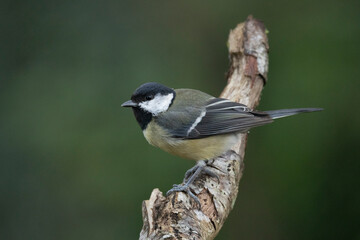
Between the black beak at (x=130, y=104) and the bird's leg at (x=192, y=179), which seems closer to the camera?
the bird's leg at (x=192, y=179)

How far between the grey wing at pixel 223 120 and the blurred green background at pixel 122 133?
0.93m

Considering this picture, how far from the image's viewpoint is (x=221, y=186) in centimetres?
246

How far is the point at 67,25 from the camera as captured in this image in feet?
12.7

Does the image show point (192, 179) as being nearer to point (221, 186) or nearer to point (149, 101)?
point (221, 186)

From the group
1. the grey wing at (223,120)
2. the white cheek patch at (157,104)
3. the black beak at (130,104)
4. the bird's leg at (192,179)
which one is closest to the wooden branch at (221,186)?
the bird's leg at (192,179)

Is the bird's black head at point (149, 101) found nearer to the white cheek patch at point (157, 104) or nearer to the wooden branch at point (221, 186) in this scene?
the white cheek patch at point (157, 104)

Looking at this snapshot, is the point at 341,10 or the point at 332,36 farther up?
the point at 341,10

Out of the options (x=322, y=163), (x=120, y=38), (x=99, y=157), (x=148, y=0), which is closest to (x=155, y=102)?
(x=99, y=157)

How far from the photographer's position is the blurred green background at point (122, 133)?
3.52 meters

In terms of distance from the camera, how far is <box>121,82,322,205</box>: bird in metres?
2.65

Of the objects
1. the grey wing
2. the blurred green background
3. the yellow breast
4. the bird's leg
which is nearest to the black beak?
the yellow breast

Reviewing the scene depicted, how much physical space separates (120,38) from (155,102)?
135cm

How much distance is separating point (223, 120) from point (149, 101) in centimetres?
47

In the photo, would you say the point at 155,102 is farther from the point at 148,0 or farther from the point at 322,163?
the point at 148,0
